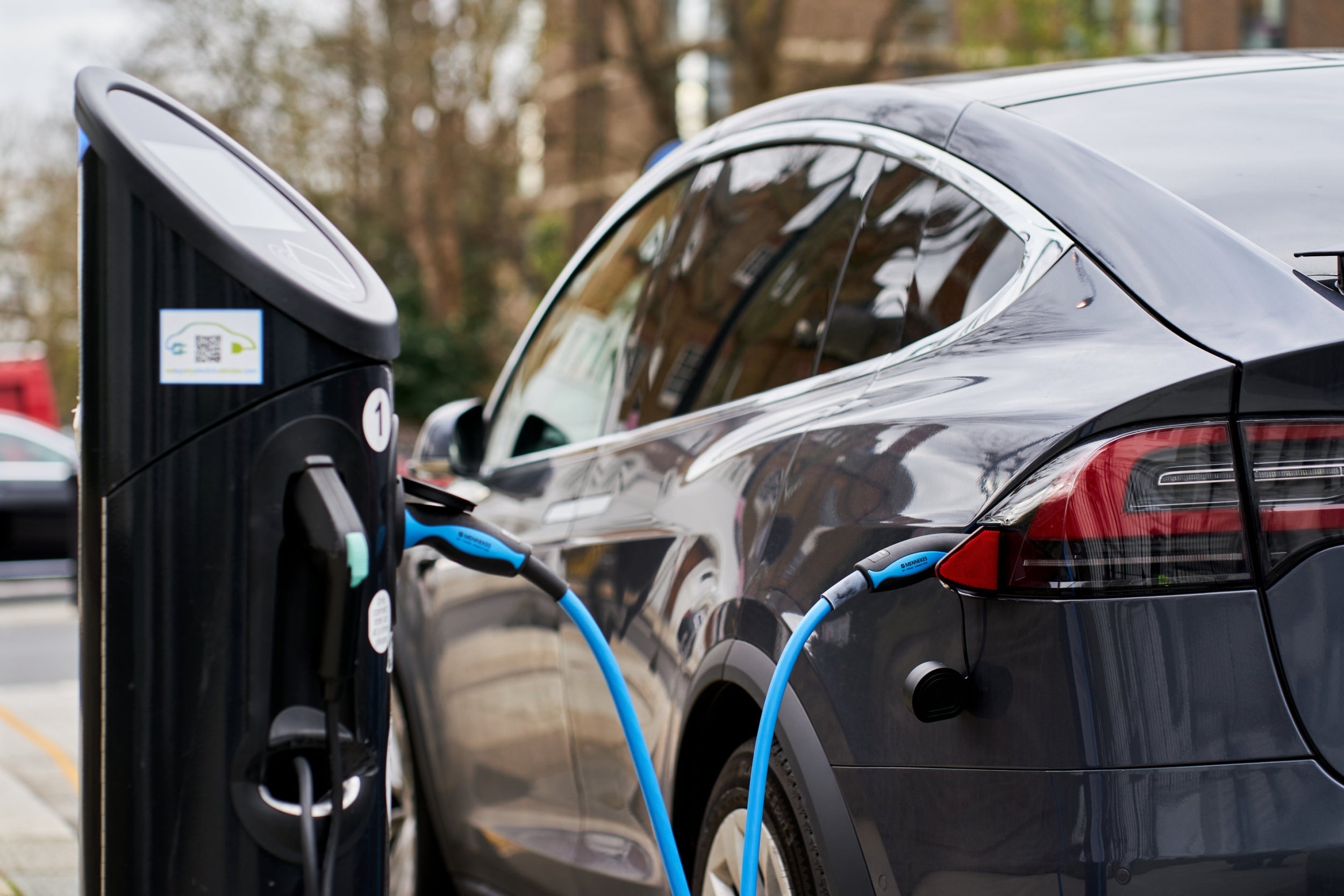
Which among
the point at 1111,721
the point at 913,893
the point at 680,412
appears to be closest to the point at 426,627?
the point at 680,412

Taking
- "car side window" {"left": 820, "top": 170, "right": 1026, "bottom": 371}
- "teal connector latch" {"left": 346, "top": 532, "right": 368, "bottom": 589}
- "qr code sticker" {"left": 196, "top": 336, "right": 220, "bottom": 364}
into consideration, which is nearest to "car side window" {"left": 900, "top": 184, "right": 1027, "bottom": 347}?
"car side window" {"left": 820, "top": 170, "right": 1026, "bottom": 371}

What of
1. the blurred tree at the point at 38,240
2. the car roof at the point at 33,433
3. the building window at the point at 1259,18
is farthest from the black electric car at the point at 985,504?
the blurred tree at the point at 38,240

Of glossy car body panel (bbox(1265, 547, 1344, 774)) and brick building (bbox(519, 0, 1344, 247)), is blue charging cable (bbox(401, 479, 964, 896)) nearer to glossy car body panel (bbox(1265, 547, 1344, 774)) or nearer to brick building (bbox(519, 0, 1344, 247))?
glossy car body panel (bbox(1265, 547, 1344, 774))

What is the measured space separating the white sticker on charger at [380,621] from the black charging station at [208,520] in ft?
0.17

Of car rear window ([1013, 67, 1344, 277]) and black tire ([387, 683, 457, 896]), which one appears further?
black tire ([387, 683, 457, 896])

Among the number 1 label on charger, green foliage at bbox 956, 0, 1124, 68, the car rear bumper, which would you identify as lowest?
the car rear bumper

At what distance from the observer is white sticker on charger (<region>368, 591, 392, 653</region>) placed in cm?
208

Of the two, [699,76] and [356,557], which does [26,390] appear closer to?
[699,76]

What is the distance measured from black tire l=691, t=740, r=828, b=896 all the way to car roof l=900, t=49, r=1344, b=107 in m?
1.13

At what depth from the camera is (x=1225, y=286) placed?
1.84 metres

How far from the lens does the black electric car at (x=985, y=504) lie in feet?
5.65

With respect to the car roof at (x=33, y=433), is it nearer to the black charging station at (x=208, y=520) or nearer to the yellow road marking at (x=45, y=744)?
the yellow road marking at (x=45, y=744)

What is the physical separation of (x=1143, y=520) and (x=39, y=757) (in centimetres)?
601

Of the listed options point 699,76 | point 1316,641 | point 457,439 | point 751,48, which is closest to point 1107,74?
point 1316,641
